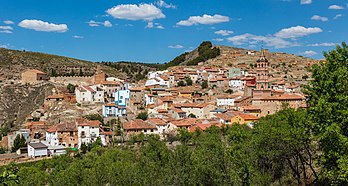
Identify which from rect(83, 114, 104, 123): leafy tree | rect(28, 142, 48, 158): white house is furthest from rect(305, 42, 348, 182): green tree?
rect(83, 114, 104, 123): leafy tree

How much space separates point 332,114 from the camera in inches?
533

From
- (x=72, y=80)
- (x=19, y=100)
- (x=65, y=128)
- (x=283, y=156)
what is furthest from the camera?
(x=72, y=80)

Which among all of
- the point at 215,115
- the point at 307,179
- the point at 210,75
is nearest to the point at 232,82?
the point at 210,75

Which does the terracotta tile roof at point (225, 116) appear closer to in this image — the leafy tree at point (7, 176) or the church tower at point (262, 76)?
the church tower at point (262, 76)

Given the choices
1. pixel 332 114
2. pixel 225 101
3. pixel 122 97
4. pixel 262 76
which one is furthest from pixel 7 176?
pixel 262 76

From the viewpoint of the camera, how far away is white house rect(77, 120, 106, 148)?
1884 inches

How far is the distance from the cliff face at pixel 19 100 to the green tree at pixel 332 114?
Answer: 5942cm

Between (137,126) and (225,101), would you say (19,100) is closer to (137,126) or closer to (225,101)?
(137,126)

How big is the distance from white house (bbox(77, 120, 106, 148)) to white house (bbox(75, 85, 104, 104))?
16.2m

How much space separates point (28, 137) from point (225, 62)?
6568cm

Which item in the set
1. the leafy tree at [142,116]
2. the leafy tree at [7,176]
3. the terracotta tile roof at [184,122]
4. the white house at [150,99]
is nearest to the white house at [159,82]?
the white house at [150,99]

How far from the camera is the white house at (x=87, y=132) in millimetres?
47844

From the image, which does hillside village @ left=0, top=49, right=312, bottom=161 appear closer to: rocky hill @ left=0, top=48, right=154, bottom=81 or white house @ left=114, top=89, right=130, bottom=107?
white house @ left=114, top=89, right=130, bottom=107

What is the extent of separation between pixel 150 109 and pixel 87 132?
538 inches
